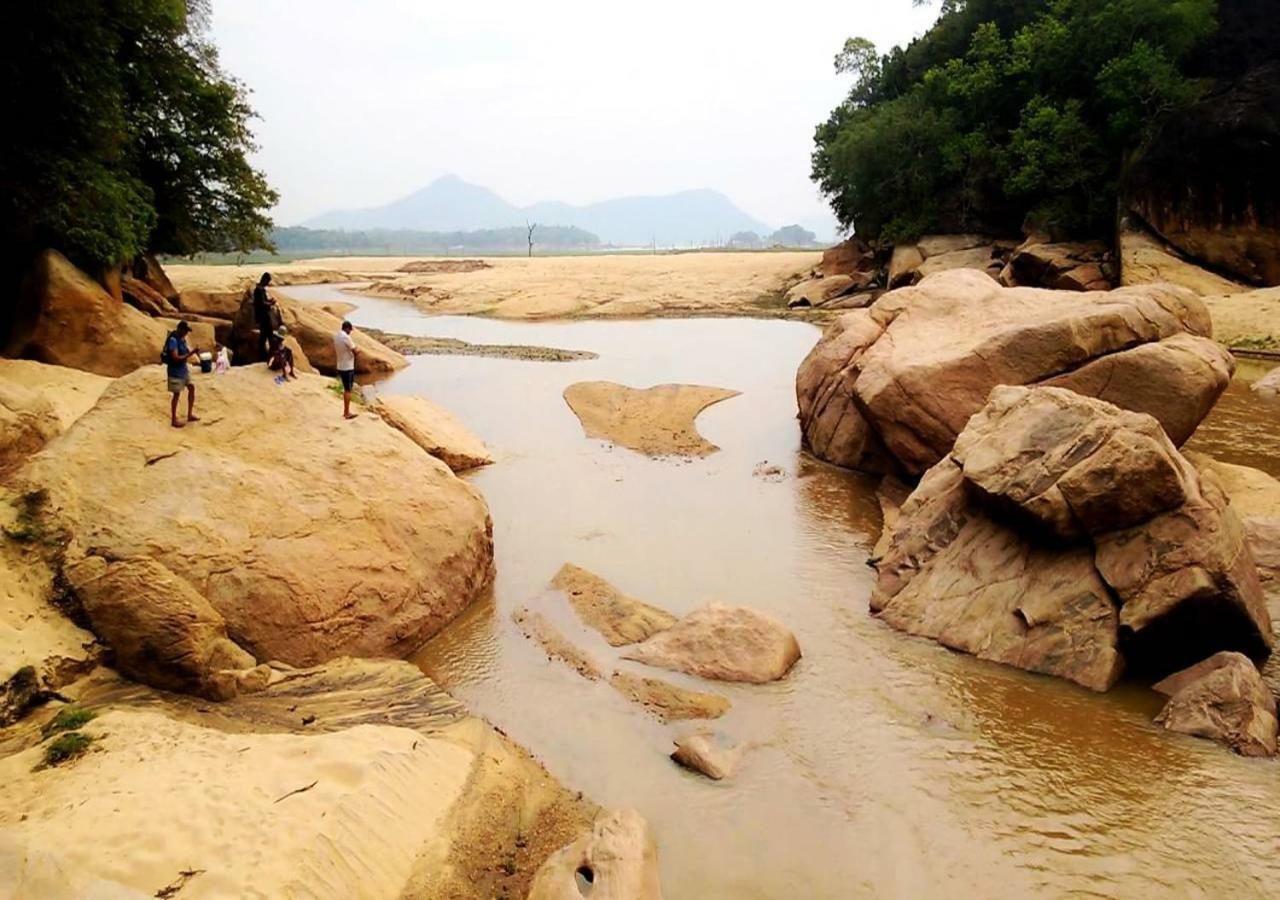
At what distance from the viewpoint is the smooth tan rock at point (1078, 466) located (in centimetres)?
881

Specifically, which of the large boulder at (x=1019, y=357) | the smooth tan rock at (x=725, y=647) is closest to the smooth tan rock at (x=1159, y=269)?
the large boulder at (x=1019, y=357)

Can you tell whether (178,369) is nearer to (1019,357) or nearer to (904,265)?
(1019,357)

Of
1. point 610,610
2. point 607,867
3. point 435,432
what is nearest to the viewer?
point 607,867

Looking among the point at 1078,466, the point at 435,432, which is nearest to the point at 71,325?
the point at 435,432

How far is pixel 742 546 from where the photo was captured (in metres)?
12.9

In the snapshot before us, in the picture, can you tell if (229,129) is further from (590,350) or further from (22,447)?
(22,447)

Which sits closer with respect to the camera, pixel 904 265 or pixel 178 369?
pixel 178 369

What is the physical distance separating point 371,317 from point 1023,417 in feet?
137

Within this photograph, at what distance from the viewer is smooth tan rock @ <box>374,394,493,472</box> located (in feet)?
54.5

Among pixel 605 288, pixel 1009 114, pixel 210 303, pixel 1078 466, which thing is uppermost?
pixel 1009 114

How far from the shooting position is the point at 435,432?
17234 mm

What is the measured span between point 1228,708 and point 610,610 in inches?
271

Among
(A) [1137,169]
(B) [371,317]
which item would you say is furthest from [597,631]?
(B) [371,317]

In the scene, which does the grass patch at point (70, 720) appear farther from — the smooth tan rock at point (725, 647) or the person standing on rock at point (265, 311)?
the person standing on rock at point (265, 311)
